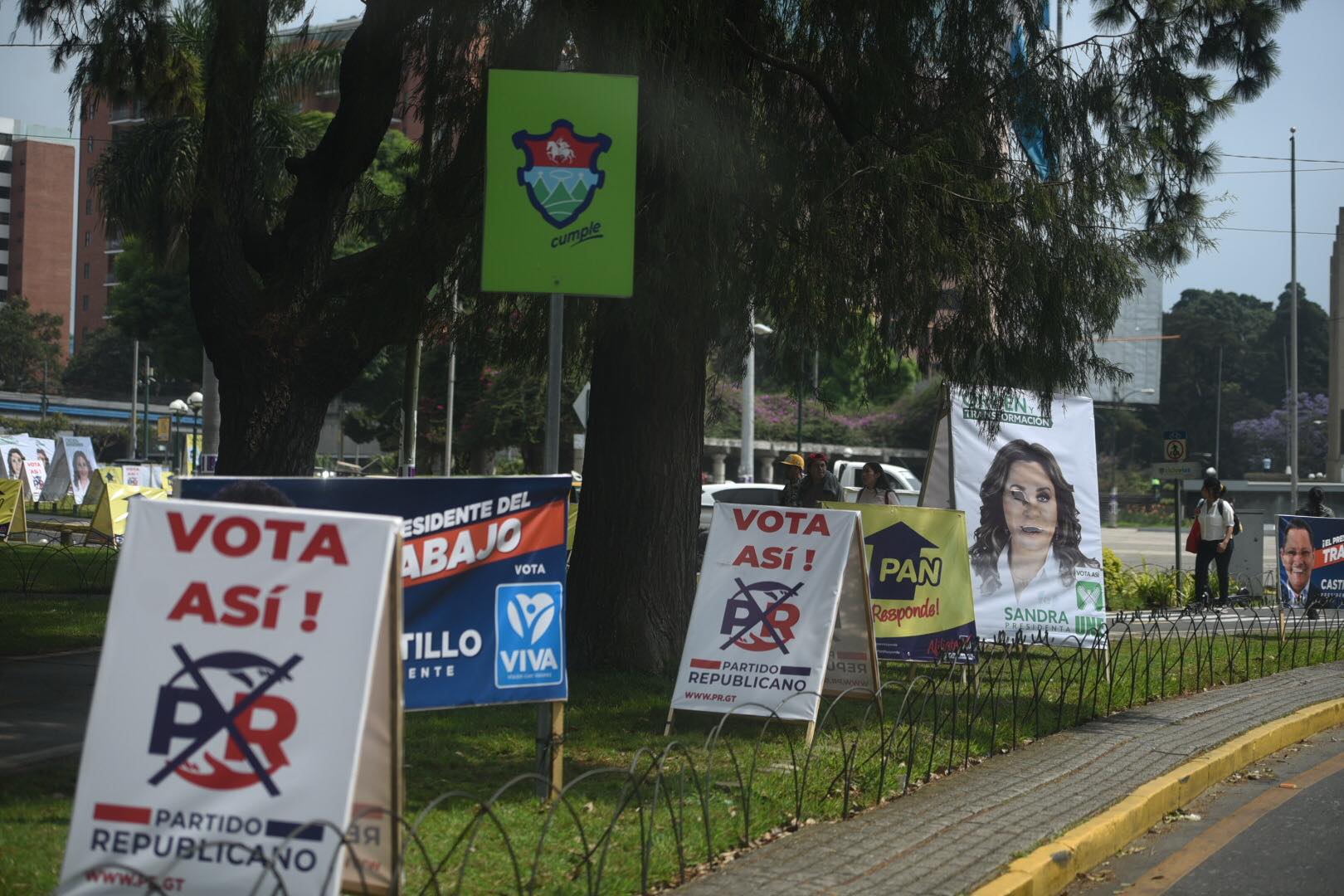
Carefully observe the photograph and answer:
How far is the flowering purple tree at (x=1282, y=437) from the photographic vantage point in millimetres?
94688

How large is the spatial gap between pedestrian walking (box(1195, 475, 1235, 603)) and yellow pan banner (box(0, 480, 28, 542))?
19019 mm

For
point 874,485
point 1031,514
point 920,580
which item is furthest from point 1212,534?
point 920,580

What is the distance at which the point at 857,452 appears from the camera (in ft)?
223

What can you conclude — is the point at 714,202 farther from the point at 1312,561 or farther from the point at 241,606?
the point at 1312,561

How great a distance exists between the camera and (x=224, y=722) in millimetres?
4148

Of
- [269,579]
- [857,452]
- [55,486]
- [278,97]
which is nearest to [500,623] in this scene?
[269,579]

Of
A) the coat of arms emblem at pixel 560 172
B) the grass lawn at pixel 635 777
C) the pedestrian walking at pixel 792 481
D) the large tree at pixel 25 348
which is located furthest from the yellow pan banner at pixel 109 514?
the large tree at pixel 25 348

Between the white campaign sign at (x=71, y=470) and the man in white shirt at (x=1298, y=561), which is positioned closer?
the man in white shirt at (x=1298, y=561)

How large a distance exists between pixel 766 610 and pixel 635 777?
1464 millimetres

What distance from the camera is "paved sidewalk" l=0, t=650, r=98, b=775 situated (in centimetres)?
745

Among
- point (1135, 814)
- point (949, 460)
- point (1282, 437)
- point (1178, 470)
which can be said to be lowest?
point (1135, 814)

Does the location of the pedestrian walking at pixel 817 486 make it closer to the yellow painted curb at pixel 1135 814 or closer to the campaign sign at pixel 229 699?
the yellow painted curb at pixel 1135 814

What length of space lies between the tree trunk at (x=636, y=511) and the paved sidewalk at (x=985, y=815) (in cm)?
277

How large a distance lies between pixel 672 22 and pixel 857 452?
59.3m
